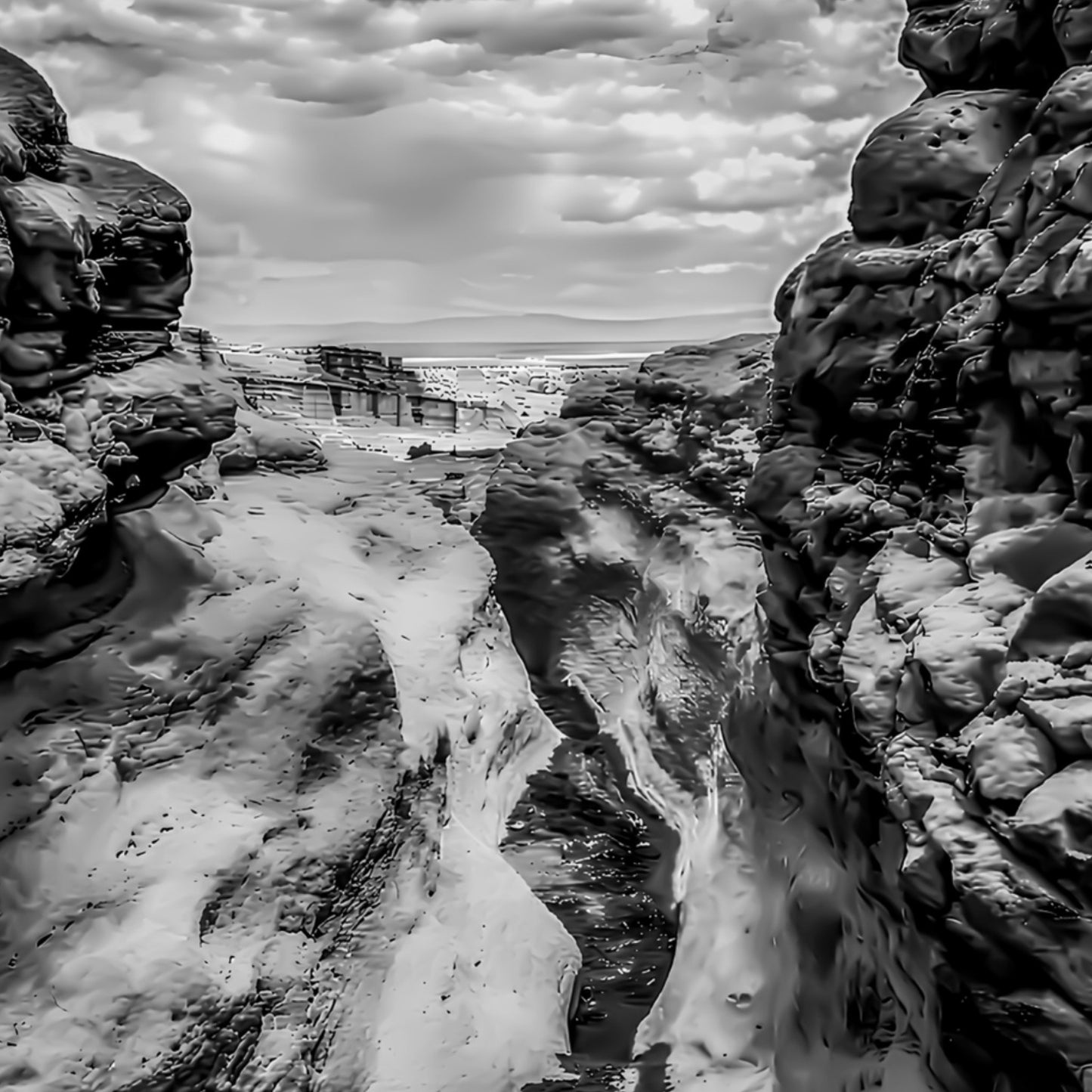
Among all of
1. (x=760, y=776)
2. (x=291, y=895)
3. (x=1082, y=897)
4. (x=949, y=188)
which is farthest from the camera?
(x=760, y=776)

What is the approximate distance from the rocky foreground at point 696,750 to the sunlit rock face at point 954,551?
0.05 ft

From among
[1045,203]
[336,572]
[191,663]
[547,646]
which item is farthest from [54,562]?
[547,646]

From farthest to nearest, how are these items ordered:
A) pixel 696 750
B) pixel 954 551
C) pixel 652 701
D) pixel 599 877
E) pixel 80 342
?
1. pixel 652 701
2. pixel 599 877
3. pixel 696 750
4. pixel 80 342
5. pixel 954 551

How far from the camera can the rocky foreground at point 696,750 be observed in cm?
277

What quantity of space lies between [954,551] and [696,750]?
4.34 metres

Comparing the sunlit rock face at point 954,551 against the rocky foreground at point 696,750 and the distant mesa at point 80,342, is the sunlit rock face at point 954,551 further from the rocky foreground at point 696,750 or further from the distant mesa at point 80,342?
the distant mesa at point 80,342

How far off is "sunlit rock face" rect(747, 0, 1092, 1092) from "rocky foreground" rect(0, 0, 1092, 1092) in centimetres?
2

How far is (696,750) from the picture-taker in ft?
24.1

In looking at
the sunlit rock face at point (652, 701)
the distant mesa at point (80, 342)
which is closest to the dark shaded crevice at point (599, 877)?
the sunlit rock face at point (652, 701)

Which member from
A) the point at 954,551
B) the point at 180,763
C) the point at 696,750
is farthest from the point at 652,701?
the point at 954,551

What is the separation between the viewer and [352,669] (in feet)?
17.6

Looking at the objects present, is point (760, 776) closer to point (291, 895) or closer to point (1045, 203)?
point (291, 895)

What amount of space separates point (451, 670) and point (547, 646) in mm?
2295

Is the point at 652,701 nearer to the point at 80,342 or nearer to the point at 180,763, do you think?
the point at 180,763
